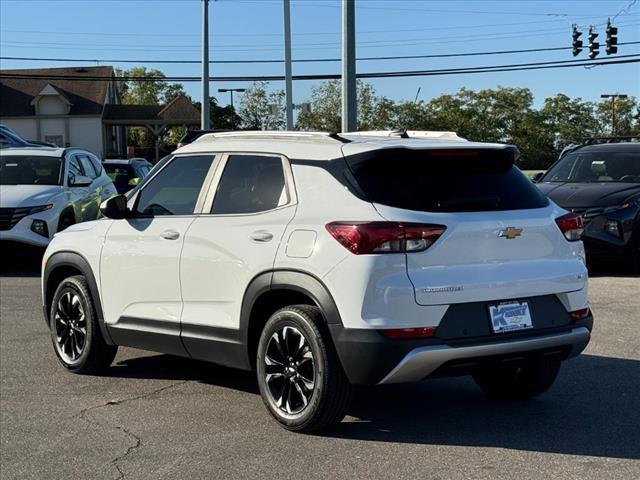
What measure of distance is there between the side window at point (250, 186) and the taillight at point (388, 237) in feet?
2.40

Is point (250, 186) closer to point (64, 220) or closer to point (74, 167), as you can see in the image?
point (64, 220)

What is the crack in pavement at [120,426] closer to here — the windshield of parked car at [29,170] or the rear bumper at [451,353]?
the rear bumper at [451,353]

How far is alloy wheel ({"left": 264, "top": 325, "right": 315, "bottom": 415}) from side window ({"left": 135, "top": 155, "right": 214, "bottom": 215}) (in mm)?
1275

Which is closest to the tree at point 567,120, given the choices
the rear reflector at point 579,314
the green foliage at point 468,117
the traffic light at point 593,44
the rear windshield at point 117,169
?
the green foliage at point 468,117

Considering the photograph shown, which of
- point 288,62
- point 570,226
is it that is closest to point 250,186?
point 570,226

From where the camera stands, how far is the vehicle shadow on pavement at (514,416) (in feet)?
17.9

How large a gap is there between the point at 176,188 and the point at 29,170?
939 cm

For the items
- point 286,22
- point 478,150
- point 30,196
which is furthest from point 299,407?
point 286,22

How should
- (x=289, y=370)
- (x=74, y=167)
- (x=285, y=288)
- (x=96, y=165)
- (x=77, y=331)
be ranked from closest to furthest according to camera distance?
(x=285, y=288)
(x=289, y=370)
(x=77, y=331)
(x=74, y=167)
(x=96, y=165)

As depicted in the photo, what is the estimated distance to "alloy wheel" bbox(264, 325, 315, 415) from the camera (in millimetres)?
5523

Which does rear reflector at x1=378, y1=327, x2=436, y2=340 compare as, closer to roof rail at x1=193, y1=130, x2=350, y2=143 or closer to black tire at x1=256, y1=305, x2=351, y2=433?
black tire at x1=256, y1=305, x2=351, y2=433

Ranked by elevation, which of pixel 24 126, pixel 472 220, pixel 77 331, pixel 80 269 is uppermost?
pixel 24 126

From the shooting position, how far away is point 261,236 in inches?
225

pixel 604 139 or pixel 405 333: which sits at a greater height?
pixel 604 139
